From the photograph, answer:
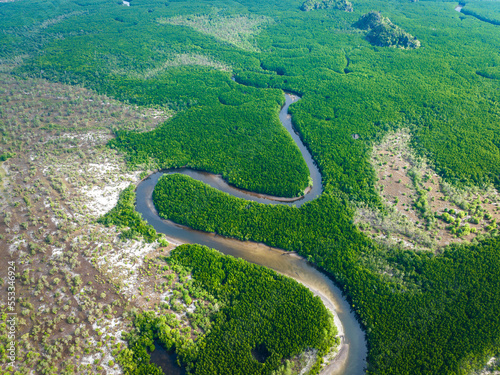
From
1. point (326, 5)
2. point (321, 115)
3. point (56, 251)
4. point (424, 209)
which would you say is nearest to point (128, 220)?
point (56, 251)

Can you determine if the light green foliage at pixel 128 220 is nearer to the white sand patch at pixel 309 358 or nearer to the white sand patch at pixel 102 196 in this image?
the white sand patch at pixel 102 196

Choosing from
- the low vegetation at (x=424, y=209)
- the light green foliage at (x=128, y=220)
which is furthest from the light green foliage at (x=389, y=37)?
the light green foliage at (x=128, y=220)

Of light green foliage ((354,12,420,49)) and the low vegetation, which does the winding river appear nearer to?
the low vegetation

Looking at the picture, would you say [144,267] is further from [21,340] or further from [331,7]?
[331,7]

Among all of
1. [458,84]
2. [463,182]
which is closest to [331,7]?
[458,84]

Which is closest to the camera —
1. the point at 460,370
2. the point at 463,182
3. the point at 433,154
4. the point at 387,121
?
the point at 460,370
